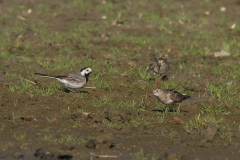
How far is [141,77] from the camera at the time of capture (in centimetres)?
1314

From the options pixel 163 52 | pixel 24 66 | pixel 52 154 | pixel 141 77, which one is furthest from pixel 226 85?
pixel 52 154

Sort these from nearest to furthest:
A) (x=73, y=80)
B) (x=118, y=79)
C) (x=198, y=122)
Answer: (x=198, y=122) → (x=73, y=80) → (x=118, y=79)

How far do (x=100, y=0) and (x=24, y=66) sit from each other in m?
8.93

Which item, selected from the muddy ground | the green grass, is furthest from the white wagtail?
the green grass

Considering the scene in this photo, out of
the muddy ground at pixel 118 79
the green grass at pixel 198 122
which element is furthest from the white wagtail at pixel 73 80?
the green grass at pixel 198 122

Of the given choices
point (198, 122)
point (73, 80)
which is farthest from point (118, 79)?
point (198, 122)

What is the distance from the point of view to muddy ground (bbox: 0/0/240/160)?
8.73 m

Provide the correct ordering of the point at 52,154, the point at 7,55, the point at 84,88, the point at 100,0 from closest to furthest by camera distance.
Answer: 1. the point at 52,154
2. the point at 84,88
3. the point at 7,55
4. the point at 100,0

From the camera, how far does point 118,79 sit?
12.8m

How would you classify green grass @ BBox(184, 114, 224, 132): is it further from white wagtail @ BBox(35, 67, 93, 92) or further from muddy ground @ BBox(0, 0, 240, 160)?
white wagtail @ BBox(35, 67, 93, 92)

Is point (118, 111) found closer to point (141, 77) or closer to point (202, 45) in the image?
point (141, 77)

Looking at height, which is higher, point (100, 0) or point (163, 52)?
point (100, 0)

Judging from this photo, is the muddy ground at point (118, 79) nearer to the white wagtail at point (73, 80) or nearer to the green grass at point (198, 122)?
the green grass at point (198, 122)

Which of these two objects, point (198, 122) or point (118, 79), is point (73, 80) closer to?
point (118, 79)
